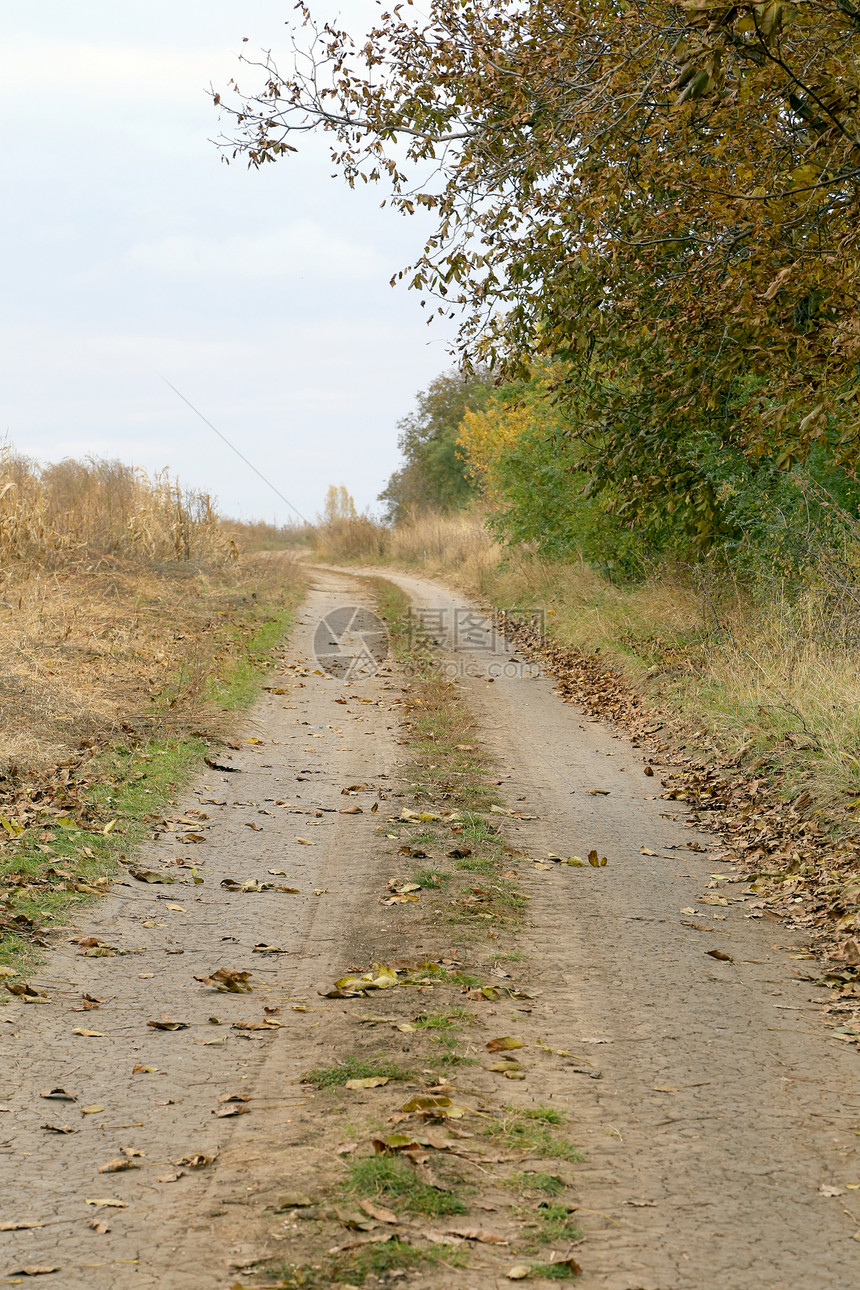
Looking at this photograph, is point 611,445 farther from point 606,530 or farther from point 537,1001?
point 537,1001

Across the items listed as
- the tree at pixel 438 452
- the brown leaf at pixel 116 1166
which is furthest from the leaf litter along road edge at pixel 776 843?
the tree at pixel 438 452

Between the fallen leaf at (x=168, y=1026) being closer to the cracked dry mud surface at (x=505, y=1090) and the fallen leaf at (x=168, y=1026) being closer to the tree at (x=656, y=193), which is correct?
the cracked dry mud surface at (x=505, y=1090)

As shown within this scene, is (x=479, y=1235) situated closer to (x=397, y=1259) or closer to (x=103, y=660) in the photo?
(x=397, y=1259)

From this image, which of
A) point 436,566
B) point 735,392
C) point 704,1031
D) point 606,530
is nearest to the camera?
point 704,1031

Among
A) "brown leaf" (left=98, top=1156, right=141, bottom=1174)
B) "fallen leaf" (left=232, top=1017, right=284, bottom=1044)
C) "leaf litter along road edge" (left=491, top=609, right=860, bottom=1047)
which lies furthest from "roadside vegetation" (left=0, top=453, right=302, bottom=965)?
"leaf litter along road edge" (left=491, top=609, right=860, bottom=1047)

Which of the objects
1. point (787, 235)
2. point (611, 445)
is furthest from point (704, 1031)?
point (611, 445)

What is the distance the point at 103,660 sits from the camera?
1110 centimetres

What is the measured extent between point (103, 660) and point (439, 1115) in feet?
28.6

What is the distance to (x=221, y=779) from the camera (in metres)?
8.14

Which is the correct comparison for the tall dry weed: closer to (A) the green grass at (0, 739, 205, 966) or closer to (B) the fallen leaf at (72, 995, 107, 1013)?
(A) the green grass at (0, 739, 205, 966)

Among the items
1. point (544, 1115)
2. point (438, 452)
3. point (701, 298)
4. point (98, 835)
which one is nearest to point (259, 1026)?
point (544, 1115)

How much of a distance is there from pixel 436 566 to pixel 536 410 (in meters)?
10.3

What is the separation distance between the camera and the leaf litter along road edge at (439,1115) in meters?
2.70

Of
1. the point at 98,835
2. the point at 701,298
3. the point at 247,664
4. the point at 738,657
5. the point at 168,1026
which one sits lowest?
the point at 168,1026
